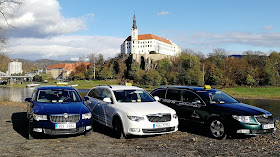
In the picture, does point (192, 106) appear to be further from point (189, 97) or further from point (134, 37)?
point (134, 37)

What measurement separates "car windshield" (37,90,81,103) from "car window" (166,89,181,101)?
362cm

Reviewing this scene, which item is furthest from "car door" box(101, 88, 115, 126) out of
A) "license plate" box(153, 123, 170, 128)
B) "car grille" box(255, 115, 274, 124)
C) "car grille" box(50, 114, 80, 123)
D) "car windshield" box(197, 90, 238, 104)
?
"car grille" box(255, 115, 274, 124)

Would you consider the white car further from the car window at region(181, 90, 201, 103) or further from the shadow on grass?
the car window at region(181, 90, 201, 103)

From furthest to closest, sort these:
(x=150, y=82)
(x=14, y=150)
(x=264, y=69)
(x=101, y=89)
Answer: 1. (x=150, y=82)
2. (x=264, y=69)
3. (x=101, y=89)
4. (x=14, y=150)

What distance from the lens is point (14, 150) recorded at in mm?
6789

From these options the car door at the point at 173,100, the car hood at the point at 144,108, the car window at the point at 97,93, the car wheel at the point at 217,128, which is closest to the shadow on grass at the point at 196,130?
the car wheel at the point at 217,128

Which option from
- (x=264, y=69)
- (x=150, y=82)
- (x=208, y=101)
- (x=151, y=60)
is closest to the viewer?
(x=208, y=101)

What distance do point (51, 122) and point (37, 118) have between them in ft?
1.51

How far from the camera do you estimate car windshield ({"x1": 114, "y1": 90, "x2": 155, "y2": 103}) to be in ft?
30.2

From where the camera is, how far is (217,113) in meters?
8.32

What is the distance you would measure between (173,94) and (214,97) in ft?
5.54

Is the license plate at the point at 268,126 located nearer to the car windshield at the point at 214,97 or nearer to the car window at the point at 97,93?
the car windshield at the point at 214,97

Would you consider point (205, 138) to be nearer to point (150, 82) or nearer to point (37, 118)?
point (37, 118)

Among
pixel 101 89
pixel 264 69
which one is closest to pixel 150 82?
pixel 264 69
